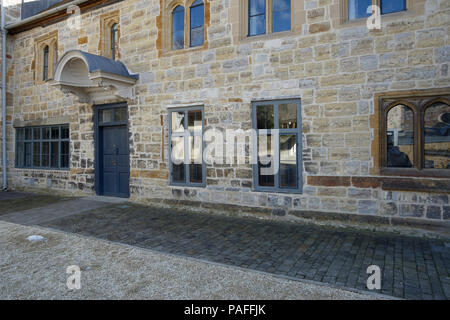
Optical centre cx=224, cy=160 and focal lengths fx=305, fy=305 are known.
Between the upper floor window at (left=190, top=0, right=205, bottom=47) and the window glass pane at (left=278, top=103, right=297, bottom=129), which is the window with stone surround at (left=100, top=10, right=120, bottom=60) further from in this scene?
the window glass pane at (left=278, top=103, right=297, bottom=129)

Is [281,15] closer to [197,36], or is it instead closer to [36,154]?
[197,36]

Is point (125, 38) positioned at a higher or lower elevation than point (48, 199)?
higher

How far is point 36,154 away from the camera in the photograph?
11211mm

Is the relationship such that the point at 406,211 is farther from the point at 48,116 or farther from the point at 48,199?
the point at 48,116

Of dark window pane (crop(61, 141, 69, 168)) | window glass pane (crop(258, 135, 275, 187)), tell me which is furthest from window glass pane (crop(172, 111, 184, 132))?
dark window pane (crop(61, 141, 69, 168))

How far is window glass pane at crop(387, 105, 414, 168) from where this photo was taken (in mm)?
5531

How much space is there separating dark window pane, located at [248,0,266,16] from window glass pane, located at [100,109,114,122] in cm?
490

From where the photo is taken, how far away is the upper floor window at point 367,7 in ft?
18.6

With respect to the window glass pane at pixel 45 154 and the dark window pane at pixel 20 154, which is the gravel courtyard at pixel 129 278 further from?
the dark window pane at pixel 20 154

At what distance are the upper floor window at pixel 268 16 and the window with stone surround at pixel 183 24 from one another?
109 cm

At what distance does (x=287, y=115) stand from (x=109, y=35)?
6.15 meters

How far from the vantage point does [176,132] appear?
7789mm
